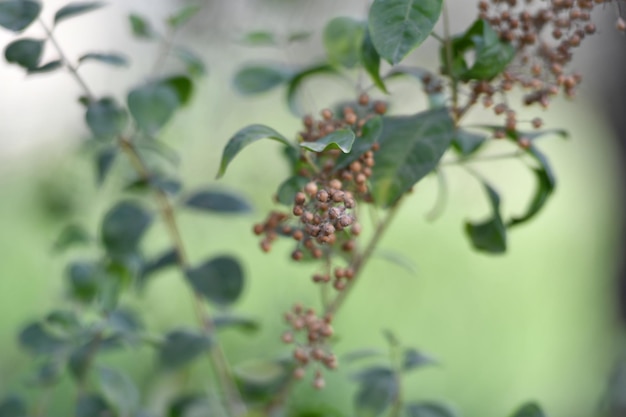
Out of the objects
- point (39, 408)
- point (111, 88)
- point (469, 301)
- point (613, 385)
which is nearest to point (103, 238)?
point (39, 408)

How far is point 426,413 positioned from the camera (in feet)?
2.76

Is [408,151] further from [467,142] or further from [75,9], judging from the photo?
[75,9]

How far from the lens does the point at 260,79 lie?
93cm

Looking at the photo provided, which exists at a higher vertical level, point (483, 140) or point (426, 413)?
point (483, 140)

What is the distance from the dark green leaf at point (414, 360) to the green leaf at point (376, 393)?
0.7 inches

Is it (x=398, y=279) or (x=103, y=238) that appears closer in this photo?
(x=103, y=238)

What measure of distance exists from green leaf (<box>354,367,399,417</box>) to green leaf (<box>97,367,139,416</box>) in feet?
0.84

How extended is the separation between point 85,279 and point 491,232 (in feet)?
1.66

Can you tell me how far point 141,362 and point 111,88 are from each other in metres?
0.85

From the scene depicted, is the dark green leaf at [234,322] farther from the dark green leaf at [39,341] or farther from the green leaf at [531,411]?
the green leaf at [531,411]

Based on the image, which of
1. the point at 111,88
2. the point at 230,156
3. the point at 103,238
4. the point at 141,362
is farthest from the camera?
the point at 111,88

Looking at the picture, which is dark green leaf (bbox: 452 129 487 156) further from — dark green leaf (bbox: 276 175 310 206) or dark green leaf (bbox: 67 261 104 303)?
dark green leaf (bbox: 67 261 104 303)

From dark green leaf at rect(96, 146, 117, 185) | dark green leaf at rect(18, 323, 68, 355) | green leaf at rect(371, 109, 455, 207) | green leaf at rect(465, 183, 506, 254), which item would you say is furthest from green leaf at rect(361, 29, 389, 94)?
dark green leaf at rect(18, 323, 68, 355)

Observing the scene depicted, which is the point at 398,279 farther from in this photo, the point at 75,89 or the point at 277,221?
the point at 277,221
